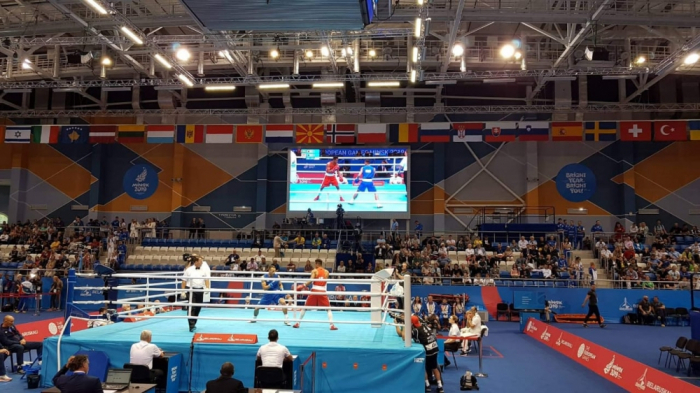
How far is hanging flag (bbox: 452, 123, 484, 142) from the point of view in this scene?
23.8 m

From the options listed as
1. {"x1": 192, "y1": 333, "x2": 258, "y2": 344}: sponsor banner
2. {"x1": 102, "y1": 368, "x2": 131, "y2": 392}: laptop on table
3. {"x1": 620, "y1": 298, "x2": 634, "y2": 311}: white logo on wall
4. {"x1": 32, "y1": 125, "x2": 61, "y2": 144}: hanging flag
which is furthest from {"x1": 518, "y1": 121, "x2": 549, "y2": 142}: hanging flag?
{"x1": 32, "y1": 125, "x2": 61, "y2": 144}: hanging flag

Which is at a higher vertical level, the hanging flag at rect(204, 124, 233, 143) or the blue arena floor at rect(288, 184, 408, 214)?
the hanging flag at rect(204, 124, 233, 143)

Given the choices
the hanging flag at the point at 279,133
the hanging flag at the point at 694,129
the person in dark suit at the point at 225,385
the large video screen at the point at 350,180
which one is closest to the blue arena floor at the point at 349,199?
the large video screen at the point at 350,180

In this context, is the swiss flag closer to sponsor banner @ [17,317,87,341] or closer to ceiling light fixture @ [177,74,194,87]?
ceiling light fixture @ [177,74,194,87]

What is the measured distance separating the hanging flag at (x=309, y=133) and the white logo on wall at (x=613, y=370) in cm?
1700

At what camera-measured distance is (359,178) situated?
27.7m

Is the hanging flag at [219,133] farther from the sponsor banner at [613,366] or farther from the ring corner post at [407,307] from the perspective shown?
the ring corner post at [407,307]

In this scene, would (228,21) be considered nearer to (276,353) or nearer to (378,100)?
(276,353)

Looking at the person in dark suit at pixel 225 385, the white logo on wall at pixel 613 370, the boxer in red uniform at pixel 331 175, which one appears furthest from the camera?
the boxer in red uniform at pixel 331 175

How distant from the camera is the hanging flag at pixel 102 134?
85.1ft

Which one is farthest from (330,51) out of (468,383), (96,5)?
(468,383)

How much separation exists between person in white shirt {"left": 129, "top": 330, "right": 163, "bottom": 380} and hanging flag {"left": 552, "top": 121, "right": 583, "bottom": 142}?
67.2ft

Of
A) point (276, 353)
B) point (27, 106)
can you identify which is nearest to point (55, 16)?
point (27, 106)

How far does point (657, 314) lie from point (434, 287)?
27.9 ft
